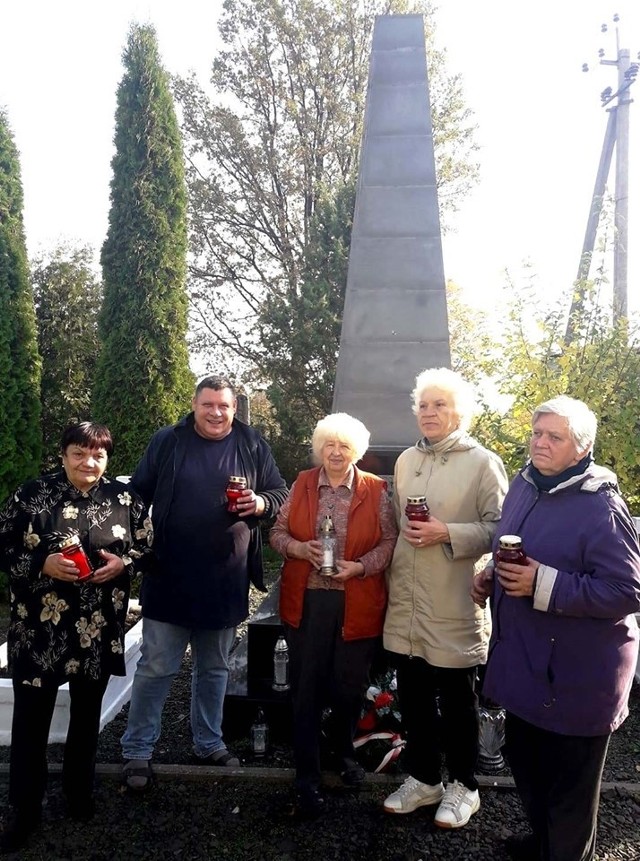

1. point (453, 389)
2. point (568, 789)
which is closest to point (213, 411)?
point (453, 389)

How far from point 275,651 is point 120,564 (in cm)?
133

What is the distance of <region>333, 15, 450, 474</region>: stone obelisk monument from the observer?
4559mm

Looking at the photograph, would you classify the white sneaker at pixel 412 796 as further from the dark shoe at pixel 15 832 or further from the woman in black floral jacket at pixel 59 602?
the dark shoe at pixel 15 832

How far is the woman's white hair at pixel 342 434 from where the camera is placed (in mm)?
2508

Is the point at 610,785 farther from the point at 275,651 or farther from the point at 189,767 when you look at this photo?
the point at 189,767

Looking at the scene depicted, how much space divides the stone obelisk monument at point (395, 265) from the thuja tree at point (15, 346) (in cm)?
436

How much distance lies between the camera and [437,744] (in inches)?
101

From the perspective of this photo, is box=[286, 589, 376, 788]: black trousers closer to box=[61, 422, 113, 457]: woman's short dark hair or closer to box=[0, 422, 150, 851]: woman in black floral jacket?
box=[0, 422, 150, 851]: woman in black floral jacket

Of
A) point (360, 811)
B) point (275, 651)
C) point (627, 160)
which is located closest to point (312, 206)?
point (627, 160)

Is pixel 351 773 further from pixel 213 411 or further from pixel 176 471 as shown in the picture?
pixel 213 411

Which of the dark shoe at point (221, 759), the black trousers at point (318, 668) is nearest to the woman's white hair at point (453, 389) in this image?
the black trousers at point (318, 668)

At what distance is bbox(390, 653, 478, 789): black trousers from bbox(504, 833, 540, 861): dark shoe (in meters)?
0.24

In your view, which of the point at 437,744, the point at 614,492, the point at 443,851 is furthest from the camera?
A: the point at 437,744

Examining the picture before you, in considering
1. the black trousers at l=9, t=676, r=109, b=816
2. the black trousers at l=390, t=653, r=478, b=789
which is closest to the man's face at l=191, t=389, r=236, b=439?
the black trousers at l=9, t=676, r=109, b=816
